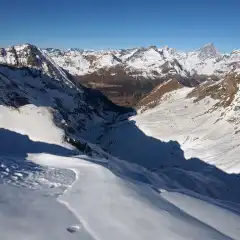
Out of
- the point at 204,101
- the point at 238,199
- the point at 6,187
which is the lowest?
the point at 238,199

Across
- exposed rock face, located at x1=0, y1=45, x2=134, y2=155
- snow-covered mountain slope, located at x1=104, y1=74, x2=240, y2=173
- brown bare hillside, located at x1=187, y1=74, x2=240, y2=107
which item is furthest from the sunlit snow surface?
exposed rock face, located at x1=0, y1=45, x2=134, y2=155

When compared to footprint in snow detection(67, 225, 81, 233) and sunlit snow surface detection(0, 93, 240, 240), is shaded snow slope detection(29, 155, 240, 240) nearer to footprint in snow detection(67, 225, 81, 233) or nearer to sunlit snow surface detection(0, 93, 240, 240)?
sunlit snow surface detection(0, 93, 240, 240)

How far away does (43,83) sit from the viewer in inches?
5753

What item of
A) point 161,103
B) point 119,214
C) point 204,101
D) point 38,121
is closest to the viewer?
point 119,214

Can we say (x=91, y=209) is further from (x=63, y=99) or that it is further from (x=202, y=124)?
(x=63, y=99)

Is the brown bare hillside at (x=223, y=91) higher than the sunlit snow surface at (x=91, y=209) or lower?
higher

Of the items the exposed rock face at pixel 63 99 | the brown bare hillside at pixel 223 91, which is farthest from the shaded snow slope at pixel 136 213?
the exposed rock face at pixel 63 99

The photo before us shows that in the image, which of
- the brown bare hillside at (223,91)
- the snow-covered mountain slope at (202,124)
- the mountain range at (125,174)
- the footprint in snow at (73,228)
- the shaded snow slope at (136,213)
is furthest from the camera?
the brown bare hillside at (223,91)

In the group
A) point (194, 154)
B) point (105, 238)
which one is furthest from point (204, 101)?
point (105, 238)

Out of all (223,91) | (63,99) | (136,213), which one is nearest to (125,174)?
(136,213)

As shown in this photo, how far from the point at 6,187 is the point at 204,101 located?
10700 cm

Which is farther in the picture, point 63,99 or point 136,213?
point 63,99

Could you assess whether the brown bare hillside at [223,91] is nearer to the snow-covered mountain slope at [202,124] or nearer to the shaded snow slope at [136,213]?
the snow-covered mountain slope at [202,124]

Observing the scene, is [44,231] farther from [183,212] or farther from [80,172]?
[80,172]
